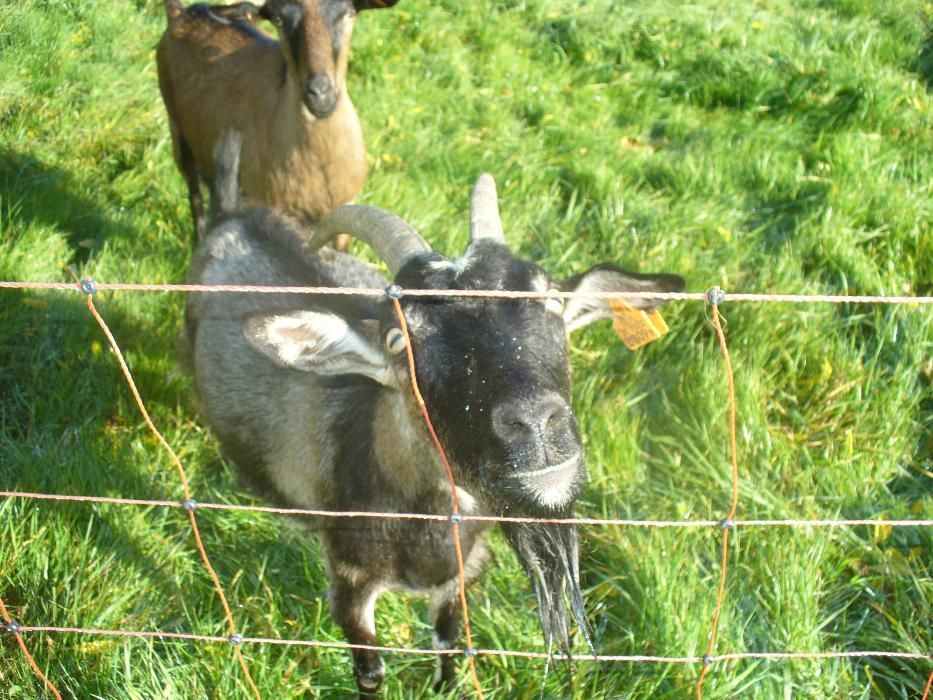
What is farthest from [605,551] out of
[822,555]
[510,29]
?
[510,29]

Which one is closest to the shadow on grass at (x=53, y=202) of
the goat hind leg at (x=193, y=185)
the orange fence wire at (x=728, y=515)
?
the goat hind leg at (x=193, y=185)

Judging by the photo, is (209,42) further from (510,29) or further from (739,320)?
(739,320)

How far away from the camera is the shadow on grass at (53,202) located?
4.50 metres

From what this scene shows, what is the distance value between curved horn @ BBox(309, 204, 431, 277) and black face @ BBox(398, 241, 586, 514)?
0.20 m

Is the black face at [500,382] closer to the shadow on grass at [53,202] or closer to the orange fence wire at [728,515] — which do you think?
the orange fence wire at [728,515]

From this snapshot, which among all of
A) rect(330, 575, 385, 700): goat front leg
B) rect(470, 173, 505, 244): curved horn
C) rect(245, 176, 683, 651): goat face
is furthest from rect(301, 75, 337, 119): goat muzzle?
rect(330, 575, 385, 700): goat front leg

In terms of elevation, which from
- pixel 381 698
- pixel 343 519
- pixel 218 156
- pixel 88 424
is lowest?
pixel 381 698

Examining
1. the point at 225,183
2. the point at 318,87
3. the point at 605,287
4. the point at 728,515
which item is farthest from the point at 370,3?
the point at 728,515

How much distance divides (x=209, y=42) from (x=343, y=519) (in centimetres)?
→ 366

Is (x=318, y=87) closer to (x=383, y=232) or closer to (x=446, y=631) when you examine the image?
(x=383, y=232)

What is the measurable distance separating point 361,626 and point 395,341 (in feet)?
3.32

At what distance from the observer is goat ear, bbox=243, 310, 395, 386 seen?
2.22m

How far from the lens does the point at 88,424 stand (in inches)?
138

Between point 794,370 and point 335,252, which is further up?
point 335,252
